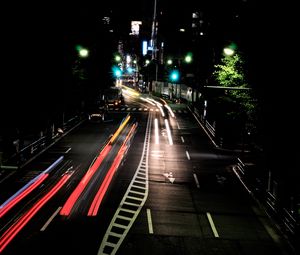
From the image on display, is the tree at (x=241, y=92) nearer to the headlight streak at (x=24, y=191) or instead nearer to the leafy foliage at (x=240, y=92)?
the leafy foliage at (x=240, y=92)

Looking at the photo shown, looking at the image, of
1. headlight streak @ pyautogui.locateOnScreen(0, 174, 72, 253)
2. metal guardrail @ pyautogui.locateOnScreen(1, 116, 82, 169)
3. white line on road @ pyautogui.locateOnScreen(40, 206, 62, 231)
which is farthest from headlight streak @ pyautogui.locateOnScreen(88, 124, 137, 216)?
metal guardrail @ pyautogui.locateOnScreen(1, 116, 82, 169)

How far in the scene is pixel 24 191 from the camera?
20.3 meters

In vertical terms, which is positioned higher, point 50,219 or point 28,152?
point 28,152

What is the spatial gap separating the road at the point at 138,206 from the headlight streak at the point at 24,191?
0.24m

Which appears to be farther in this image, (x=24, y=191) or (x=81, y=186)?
(x=81, y=186)

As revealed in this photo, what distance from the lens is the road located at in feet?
46.8

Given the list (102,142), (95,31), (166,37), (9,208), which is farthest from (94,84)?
(166,37)

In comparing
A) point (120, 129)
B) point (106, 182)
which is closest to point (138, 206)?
point (106, 182)

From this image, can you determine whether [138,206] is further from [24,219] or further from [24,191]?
[24,191]

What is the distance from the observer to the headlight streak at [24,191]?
57.9 feet

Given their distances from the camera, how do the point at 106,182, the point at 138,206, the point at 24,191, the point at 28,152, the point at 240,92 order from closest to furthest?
the point at 138,206 → the point at 24,191 → the point at 106,182 → the point at 240,92 → the point at 28,152

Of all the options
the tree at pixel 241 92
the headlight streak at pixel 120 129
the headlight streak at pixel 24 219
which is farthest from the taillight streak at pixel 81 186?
the tree at pixel 241 92

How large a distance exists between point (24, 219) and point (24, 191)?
4.36 m

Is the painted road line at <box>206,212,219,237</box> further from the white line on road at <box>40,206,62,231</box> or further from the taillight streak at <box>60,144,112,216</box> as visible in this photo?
the white line on road at <box>40,206,62,231</box>
